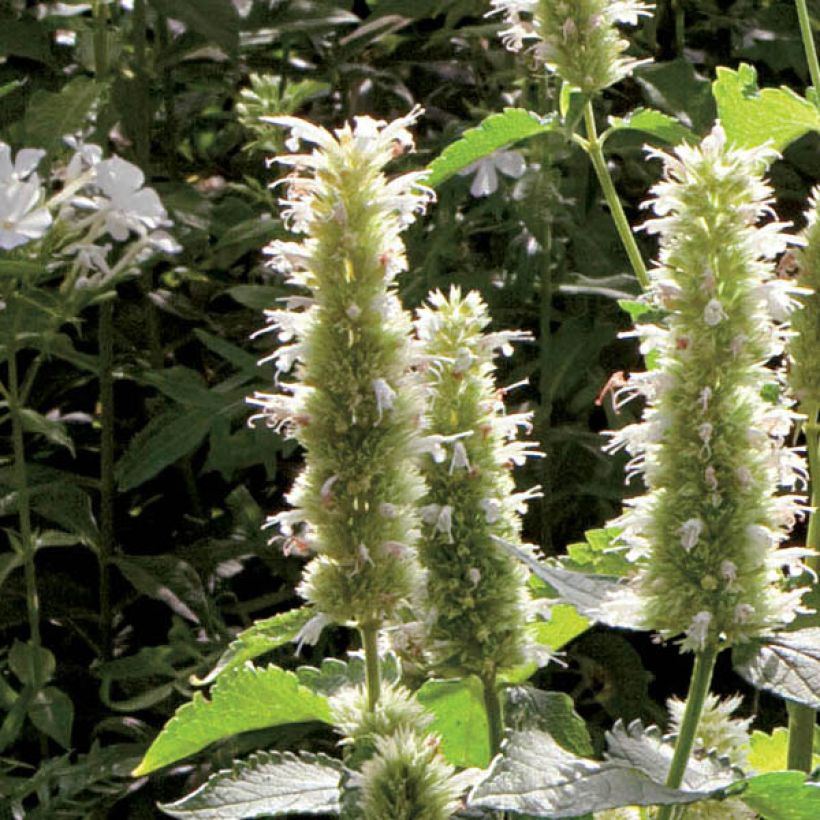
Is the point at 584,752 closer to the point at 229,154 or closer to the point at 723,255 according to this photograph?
the point at 723,255

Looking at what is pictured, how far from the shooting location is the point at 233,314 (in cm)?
211

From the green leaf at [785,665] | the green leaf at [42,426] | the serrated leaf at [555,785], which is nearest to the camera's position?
the serrated leaf at [555,785]

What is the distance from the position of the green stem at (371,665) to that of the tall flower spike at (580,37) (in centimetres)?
50

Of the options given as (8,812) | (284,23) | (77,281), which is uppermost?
(284,23)

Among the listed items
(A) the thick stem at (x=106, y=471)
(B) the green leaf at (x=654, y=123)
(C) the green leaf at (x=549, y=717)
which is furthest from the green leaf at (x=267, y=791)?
(A) the thick stem at (x=106, y=471)

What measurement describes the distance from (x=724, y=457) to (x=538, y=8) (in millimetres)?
504

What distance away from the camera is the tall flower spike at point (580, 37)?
1.18 meters

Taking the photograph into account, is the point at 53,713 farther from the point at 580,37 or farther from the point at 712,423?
the point at 712,423

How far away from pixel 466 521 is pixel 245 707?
0.16m

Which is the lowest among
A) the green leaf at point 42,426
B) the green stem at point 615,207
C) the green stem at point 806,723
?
the green stem at point 806,723

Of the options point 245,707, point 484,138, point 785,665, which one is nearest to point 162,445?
point 484,138

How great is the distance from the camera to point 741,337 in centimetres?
79

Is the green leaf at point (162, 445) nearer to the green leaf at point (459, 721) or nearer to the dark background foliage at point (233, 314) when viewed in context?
the dark background foliage at point (233, 314)

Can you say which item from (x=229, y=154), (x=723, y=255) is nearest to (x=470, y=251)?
(x=229, y=154)
